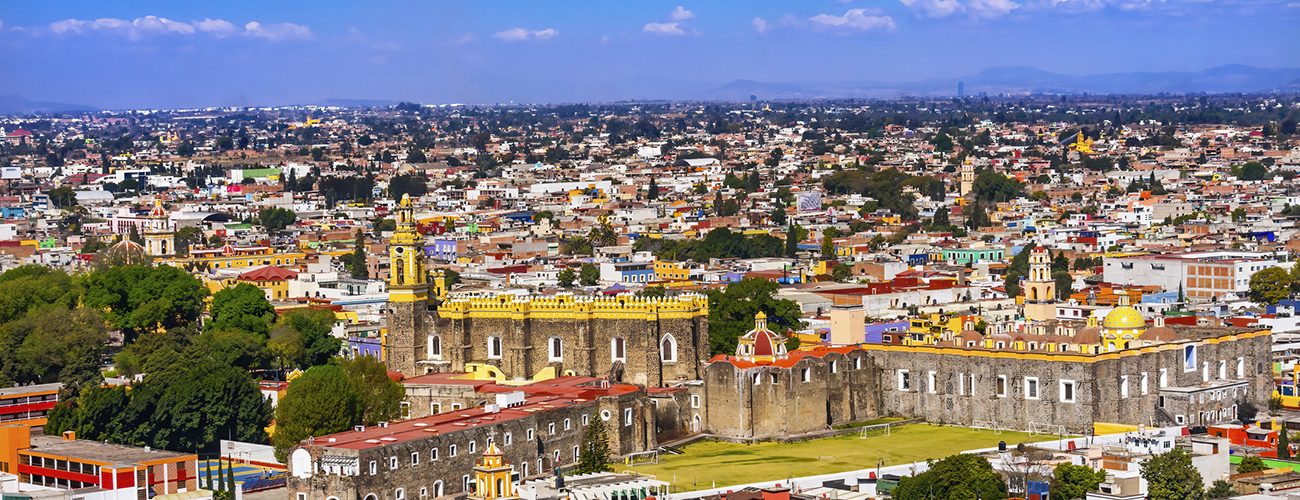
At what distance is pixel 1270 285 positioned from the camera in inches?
2803

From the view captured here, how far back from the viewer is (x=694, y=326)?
49469mm

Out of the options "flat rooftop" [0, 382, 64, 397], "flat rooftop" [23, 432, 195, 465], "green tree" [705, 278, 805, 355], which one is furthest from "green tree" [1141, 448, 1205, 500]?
"flat rooftop" [0, 382, 64, 397]

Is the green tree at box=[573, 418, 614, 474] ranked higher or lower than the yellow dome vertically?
lower

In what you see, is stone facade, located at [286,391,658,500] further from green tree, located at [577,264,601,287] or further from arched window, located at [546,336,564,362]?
green tree, located at [577,264,601,287]

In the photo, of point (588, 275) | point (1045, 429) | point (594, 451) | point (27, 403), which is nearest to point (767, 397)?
point (1045, 429)

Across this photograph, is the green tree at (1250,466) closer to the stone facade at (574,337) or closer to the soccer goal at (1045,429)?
the soccer goal at (1045,429)

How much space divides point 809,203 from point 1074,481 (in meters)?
93.9

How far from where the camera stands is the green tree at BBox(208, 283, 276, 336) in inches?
2264

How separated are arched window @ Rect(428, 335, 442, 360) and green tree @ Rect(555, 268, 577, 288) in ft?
94.1

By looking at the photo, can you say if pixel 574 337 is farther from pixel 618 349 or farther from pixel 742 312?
pixel 742 312

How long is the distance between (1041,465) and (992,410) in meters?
9.96

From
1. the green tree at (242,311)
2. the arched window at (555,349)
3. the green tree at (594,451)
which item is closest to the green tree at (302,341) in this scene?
the green tree at (242,311)

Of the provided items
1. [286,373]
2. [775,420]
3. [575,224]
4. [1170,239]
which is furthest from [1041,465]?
[575,224]

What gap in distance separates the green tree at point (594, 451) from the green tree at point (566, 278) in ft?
119
